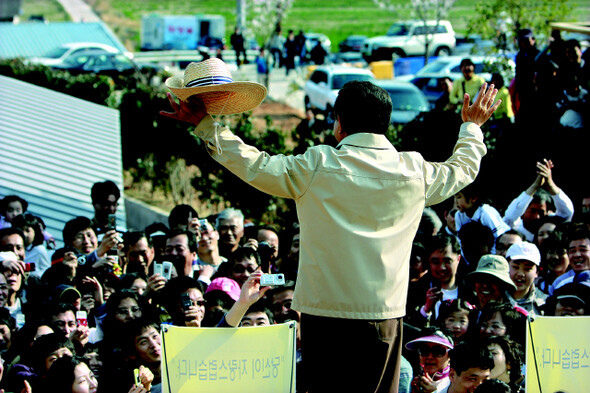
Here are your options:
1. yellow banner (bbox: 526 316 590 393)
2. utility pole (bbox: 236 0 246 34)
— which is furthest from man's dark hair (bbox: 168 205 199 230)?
utility pole (bbox: 236 0 246 34)

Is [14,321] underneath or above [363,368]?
underneath

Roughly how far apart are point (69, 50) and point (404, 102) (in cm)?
1430

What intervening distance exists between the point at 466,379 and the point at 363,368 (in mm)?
1424

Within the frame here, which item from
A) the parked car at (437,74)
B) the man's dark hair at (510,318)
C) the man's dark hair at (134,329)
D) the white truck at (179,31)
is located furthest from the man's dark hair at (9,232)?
the white truck at (179,31)

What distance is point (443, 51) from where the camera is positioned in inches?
1230

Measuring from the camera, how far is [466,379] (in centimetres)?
478

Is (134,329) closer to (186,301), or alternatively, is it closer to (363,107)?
(186,301)

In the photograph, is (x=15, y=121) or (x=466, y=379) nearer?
(x=466, y=379)

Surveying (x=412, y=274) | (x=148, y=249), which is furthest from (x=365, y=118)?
(x=148, y=249)

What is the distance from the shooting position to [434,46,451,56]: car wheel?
31.2 m

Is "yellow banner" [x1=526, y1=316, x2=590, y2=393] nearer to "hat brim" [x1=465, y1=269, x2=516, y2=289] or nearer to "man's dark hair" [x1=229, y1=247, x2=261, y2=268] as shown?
"hat brim" [x1=465, y1=269, x2=516, y2=289]

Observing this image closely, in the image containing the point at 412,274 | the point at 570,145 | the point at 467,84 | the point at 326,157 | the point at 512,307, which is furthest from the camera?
the point at 467,84

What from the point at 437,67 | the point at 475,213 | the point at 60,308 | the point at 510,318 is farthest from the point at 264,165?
the point at 437,67

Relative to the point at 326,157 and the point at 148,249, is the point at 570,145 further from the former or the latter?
the point at 326,157
